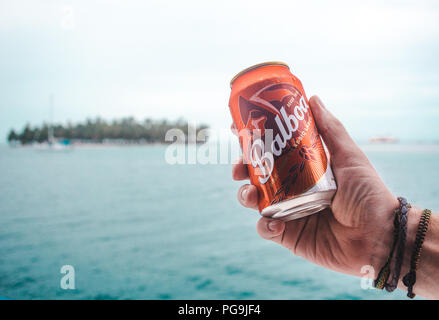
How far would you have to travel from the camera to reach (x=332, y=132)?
1.15 meters

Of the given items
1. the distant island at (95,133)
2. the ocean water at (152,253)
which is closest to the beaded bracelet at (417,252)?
the ocean water at (152,253)

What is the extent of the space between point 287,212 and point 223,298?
3541 mm

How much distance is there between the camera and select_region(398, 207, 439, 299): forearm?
3.24 ft

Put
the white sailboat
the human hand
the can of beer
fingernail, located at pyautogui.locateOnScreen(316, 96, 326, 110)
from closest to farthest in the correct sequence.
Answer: the can of beer
the human hand
fingernail, located at pyautogui.locateOnScreen(316, 96, 326, 110)
the white sailboat

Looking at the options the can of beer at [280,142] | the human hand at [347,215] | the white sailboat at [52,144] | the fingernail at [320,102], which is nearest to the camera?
the can of beer at [280,142]

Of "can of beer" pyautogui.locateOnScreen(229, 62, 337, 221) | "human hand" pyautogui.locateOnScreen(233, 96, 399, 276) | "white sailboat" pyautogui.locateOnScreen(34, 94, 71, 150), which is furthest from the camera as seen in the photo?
"white sailboat" pyautogui.locateOnScreen(34, 94, 71, 150)

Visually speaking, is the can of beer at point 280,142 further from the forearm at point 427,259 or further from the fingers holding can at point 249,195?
the forearm at point 427,259

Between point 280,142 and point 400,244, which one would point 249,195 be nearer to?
point 280,142

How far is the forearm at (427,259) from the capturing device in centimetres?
99

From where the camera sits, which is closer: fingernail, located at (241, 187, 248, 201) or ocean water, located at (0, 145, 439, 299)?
fingernail, located at (241, 187, 248, 201)

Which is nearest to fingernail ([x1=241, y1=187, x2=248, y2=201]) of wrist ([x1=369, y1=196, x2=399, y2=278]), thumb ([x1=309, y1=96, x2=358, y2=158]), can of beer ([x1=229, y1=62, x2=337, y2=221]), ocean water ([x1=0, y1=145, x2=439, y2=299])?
can of beer ([x1=229, y1=62, x2=337, y2=221])

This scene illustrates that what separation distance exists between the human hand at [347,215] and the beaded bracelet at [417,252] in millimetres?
72

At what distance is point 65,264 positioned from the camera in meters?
4.97

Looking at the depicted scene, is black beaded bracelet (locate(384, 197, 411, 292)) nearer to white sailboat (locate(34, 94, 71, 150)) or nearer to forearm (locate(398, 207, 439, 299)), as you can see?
forearm (locate(398, 207, 439, 299))
